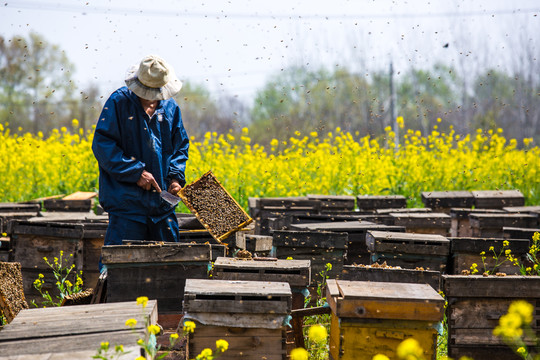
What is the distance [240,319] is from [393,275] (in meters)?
1.45

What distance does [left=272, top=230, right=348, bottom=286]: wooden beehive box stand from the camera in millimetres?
5219

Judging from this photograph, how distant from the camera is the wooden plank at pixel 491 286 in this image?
12.5 ft

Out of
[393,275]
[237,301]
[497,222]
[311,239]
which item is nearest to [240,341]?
[237,301]

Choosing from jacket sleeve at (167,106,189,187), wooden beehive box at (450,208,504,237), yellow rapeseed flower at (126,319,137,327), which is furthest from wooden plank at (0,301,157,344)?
wooden beehive box at (450,208,504,237)

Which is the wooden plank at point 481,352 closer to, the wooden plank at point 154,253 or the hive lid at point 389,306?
the hive lid at point 389,306

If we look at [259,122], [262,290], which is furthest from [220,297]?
[259,122]

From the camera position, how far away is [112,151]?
185 inches

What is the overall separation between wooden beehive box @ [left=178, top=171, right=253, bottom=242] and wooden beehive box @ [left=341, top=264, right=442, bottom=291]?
119 centimetres

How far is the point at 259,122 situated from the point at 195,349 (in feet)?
116

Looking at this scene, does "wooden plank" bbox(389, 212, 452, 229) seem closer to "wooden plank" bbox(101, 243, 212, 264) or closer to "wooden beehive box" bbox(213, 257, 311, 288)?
"wooden beehive box" bbox(213, 257, 311, 288)

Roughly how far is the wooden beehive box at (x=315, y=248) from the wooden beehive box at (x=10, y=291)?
2.05 meters

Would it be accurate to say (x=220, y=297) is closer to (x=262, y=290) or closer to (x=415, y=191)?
(x=262, y=290)

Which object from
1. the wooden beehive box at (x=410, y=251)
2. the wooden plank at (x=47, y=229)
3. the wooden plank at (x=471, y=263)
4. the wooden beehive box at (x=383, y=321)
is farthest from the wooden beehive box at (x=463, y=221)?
the wooden plank at (x=47, y=229)

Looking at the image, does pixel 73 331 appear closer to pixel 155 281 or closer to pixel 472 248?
pixel 155 281
